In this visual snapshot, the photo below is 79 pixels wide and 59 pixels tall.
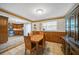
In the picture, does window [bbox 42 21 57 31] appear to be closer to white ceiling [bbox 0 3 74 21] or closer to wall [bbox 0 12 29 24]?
white ceiling [bbox 0 3 74 21]

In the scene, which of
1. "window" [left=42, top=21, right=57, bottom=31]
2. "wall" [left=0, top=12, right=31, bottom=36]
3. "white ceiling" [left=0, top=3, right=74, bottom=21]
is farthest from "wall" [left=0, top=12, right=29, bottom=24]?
"window" [left=42, top=21, right=57, bottom=31]

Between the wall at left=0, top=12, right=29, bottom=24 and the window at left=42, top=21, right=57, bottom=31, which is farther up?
the wall at left=0, top=12, right=29, bottom=24

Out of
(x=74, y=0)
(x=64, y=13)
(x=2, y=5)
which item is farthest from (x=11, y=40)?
(x=74, y=0)

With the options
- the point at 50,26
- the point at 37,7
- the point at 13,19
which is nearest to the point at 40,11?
the point at 37,7

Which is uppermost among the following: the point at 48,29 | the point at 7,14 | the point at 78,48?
the point at 7,14

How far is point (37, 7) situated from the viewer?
1.75 meters

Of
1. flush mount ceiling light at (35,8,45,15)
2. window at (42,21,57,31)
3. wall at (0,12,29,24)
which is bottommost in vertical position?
window at (42,21,57,31)

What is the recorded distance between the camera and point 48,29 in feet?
6.49

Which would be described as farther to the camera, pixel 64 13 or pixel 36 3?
pixel 64 13

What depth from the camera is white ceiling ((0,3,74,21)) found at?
5.55ft

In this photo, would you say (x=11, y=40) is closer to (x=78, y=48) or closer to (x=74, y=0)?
(x=78, y=48)

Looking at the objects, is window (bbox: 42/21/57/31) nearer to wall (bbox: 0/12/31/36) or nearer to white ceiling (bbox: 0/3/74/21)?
white ceiling (bbox: 0/3/74/21)

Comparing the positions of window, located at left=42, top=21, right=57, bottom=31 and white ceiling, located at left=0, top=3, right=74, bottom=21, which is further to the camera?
window, located at left=42, top=21, right=57, bottom=31
